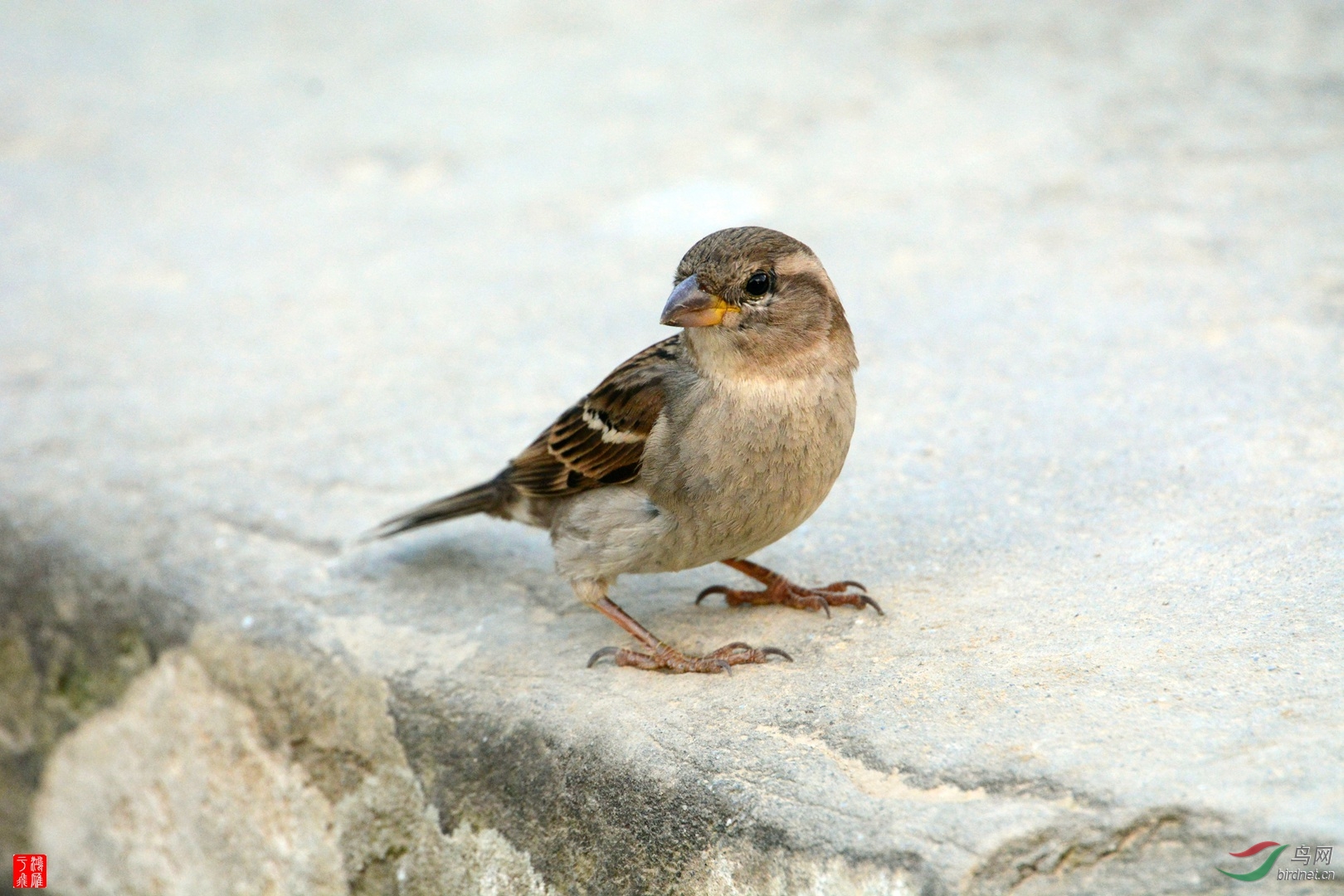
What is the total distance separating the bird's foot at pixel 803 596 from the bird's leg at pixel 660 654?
234mm

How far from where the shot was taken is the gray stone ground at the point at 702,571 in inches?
108

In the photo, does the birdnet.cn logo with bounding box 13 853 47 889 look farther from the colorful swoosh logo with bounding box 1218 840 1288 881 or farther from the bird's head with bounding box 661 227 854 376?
the colorful swoosh logo with bounding box 1218 840 1288 881

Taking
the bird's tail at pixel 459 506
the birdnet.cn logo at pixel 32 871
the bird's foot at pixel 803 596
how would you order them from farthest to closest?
1. the birdnet.cn logo at pixel 32 871
2. the bird's tail at pixel 459 506
3. the bird's foot at pixel 803 596

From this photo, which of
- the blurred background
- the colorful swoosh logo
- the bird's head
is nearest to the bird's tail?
the blurred background

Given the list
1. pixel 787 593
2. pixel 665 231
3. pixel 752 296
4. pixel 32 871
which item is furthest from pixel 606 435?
pixel 665 231

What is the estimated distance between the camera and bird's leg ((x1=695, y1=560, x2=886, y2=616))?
3.45 meters

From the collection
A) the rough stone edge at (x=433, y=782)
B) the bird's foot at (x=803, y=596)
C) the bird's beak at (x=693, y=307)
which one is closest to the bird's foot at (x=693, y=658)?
the bird's foot at (x=803, y=596)

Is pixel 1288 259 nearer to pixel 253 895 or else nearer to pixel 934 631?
pixel 934 631

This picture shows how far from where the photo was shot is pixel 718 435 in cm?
315

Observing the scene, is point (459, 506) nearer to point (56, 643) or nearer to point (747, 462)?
point (747, 462)

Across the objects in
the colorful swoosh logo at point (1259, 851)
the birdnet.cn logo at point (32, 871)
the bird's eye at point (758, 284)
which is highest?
the bird's eye at point (758, 284)

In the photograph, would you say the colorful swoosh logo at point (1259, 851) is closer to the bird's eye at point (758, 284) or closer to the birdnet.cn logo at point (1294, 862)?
the birdnet.cn logo at point (1294, 862)

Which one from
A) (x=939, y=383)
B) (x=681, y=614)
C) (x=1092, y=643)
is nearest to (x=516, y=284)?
(x=939, y=383)

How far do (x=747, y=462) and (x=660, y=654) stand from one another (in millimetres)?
547
